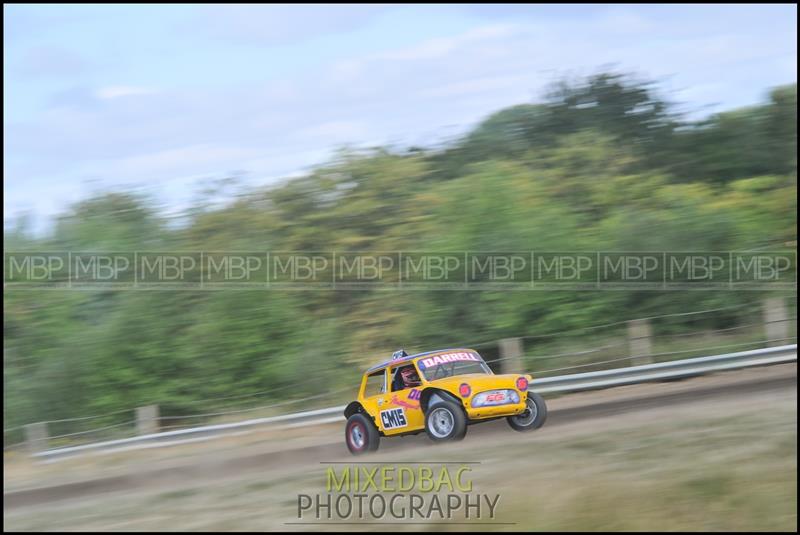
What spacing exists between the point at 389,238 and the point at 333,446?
1134 cm

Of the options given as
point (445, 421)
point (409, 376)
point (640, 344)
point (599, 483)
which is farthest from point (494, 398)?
point (640, 344)

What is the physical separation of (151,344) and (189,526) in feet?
33.2

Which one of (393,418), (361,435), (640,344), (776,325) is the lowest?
(361,435)

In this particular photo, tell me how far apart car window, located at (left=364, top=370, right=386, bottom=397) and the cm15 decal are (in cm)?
35

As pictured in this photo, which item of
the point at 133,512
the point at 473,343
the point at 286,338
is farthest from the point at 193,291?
the point at 133,512

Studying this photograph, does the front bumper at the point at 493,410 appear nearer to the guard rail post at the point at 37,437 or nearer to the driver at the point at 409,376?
the driver at the point at 409,376

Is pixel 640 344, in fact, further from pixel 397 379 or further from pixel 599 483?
pixel 599 483

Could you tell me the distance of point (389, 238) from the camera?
21.9 meters

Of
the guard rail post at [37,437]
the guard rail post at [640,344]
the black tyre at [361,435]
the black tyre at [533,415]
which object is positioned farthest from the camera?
the guard rail post at [37,437]

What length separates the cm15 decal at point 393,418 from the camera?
32.5ft

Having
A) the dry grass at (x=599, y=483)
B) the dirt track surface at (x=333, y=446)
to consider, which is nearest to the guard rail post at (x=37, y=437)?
the dirt track surface at (x=333, y=446)

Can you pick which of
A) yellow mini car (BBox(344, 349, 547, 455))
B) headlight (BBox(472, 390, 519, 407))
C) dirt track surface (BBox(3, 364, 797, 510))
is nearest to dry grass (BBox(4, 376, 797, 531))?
dirt track surface (BBox(3, 364, 797, 510))

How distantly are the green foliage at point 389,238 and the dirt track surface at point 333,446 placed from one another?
3.37 m

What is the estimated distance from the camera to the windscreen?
997cm
